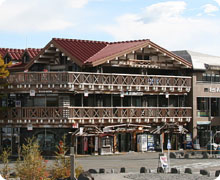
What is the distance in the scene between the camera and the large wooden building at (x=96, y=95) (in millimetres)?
55719

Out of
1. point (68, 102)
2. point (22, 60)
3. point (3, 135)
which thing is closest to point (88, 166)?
point (68, 102)

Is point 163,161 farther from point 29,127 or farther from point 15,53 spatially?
point 15,53

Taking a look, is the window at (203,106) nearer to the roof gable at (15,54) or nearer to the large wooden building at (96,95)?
the large wooden building at (96,95)

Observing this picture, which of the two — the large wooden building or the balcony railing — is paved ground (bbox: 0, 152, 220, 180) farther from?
the balcony railing

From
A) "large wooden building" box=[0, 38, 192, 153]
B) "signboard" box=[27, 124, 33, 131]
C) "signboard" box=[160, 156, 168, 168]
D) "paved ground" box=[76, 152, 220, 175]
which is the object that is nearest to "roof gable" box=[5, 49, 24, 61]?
"large wooden building" box=[0, 38, 192, 153]

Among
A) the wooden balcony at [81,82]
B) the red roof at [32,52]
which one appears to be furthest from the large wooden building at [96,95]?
the red roof at [32,52]

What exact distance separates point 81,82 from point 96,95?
12.0 feet

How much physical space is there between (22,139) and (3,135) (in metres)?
2.24

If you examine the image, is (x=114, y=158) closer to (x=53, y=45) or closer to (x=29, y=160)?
(x=53, y=45)

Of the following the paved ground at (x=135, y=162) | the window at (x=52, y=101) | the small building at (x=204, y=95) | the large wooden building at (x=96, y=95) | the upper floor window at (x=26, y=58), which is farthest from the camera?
the small building at (x=204, y=95)

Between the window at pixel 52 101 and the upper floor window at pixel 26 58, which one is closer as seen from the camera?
the window at pixel 52 101

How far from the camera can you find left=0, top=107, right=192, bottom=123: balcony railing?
55.4 m

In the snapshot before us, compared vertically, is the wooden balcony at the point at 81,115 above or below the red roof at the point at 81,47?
below

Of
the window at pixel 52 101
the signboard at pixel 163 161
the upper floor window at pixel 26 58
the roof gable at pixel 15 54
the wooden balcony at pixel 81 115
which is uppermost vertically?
the roof gable at pixel 15 54
